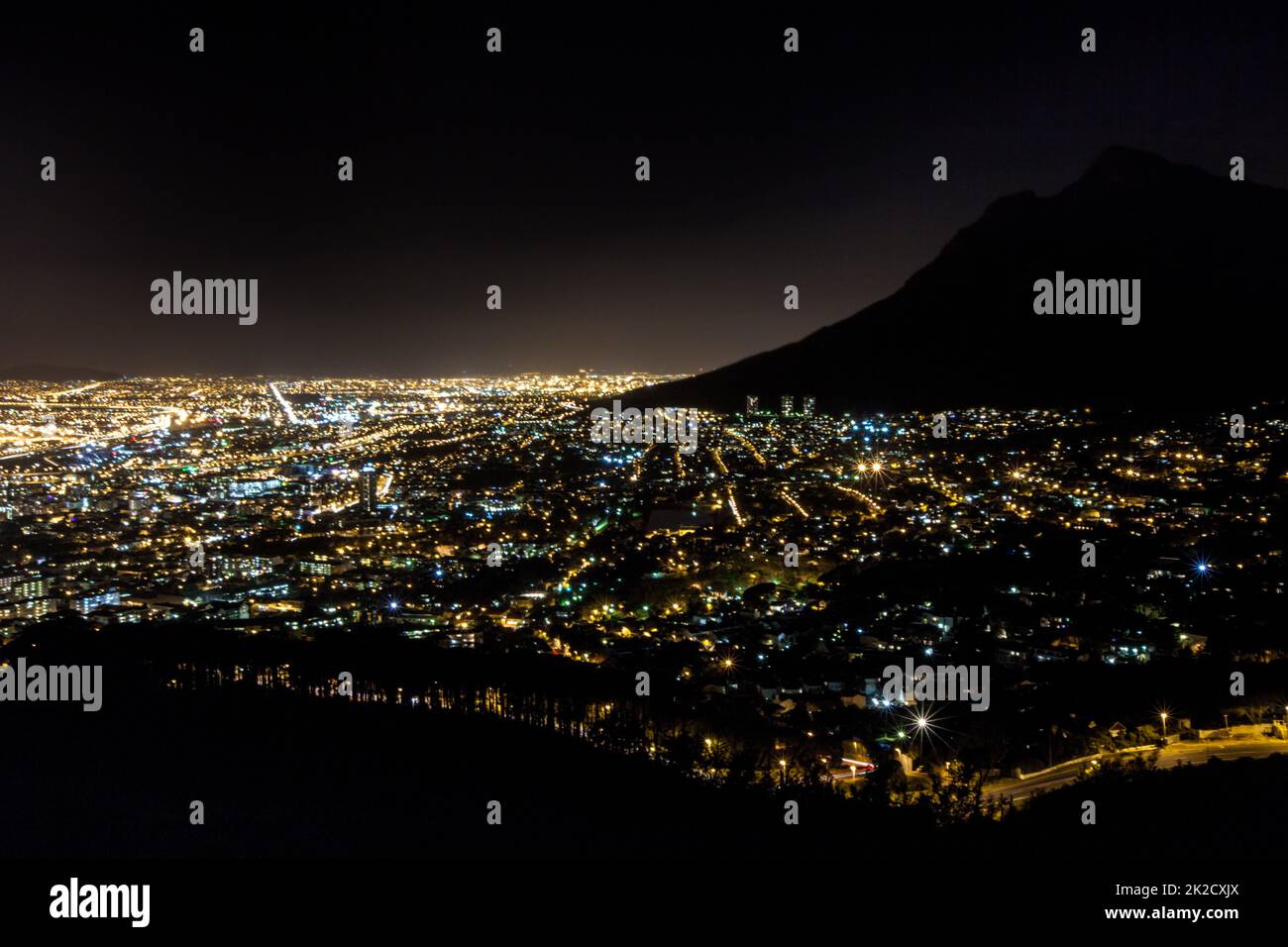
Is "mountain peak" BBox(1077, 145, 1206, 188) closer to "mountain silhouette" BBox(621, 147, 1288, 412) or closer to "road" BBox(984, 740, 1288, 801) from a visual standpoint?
"mountain silhouette" BBox(621, 147, 1288, 412)

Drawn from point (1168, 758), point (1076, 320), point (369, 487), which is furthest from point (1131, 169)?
point (1168, 758)

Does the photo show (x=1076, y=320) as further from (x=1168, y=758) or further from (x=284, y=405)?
(x=284, y=405)

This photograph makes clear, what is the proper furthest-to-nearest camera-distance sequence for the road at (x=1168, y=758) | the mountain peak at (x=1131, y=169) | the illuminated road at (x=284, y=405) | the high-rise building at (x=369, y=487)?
the mountain peak at (x=1131, y=169)
the illuminated road at (x=284, y=405)
the high-rise building at (x=369, y=487)
the road at (x=1168, y=758)

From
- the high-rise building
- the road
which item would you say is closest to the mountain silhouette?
the high-rise building

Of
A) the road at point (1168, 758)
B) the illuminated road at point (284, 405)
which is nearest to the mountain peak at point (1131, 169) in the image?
the illuminated road at point (284, 405)

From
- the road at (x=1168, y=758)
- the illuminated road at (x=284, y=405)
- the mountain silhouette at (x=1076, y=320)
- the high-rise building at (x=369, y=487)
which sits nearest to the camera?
the road at (x=1168, y=758)

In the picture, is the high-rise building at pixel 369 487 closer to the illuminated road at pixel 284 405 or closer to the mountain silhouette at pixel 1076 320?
the illuminated road at pixel 284 405

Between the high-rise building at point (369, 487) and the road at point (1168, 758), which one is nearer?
the road at point (1168, 758)

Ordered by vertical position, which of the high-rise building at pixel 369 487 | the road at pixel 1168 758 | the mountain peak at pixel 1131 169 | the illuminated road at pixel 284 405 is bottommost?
the road at pixel 1168 758
